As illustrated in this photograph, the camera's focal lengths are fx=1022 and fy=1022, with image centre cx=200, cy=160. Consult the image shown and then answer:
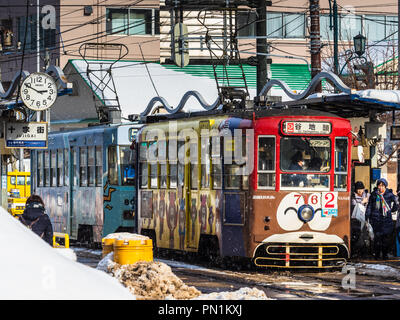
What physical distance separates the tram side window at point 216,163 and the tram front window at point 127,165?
5.26m

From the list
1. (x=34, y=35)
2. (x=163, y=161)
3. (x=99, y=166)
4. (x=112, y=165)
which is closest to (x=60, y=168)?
(x=99, y=166)

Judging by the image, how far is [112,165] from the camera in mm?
24234

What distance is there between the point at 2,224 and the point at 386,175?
4085 cm

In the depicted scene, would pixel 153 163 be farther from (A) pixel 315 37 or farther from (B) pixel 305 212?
(A) pixel 315 37

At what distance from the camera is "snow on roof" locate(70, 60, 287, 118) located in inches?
1526

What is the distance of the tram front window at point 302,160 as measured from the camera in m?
17.8

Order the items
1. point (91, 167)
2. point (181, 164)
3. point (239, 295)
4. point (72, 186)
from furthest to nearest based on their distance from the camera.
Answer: point (72, 186)
point (91, 167)
point (181, 164)
point (239, 295)

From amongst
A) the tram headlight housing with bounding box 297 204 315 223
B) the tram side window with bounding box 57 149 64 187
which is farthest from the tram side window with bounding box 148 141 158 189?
the tram side window with bounding box 57 149 64 187

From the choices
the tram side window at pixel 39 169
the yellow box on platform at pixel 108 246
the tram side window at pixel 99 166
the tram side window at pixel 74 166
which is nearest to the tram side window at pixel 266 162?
the yellow box on platform at pixel 108 246

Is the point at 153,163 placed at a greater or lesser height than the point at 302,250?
greater

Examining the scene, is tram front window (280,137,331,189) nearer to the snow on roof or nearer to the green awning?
the snow on roof

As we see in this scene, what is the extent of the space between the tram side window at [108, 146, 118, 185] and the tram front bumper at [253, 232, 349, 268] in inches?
263

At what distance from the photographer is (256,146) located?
17719 mm

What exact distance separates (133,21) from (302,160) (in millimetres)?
28983
